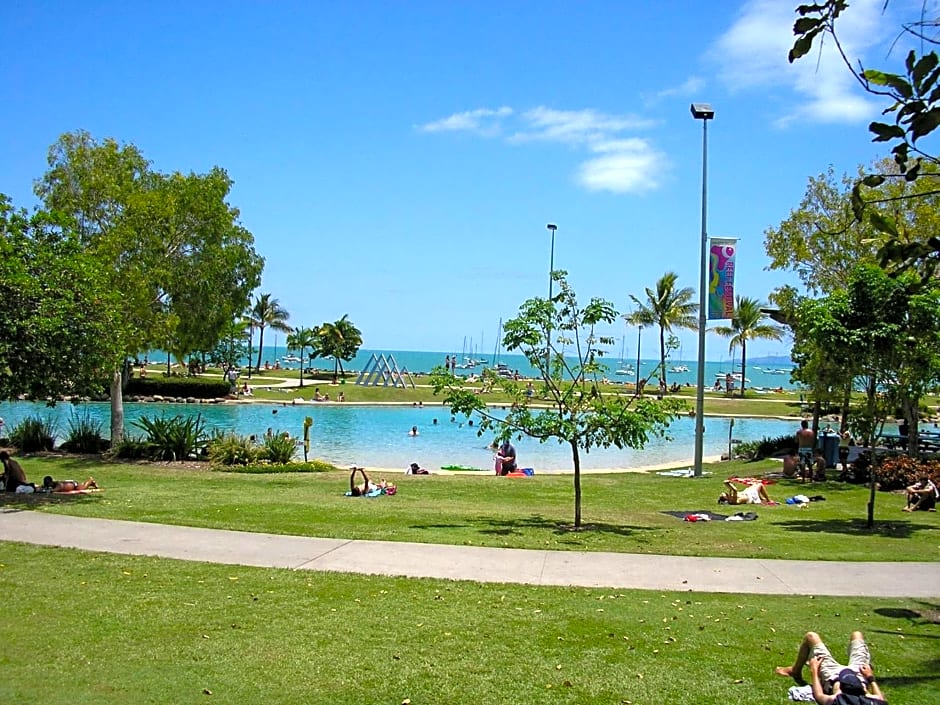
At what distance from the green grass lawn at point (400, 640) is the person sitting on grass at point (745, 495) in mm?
8808

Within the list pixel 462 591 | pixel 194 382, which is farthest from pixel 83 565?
pixel 194 382

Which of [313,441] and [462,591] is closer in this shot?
[462,591]

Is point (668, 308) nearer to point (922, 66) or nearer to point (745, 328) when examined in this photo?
point (745, 328)

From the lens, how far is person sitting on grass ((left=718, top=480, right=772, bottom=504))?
57.9 ft

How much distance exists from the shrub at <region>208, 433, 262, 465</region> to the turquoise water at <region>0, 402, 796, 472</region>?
618 centimetres

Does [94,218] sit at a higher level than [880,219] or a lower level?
higher

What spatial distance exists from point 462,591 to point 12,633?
13.5 ft

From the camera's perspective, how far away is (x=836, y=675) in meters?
5.82

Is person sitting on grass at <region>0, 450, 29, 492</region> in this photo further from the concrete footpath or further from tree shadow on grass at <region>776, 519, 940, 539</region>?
tree shadow on grass at <region>776, 519, 940, 539</region>

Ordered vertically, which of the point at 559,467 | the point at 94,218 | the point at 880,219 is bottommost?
the point at 559,467

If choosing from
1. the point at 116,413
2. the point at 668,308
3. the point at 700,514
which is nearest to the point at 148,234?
the point at 116,413

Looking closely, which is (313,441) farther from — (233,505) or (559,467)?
(233,505)

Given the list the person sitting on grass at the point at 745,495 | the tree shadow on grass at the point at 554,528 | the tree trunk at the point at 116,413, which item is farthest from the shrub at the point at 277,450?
the person sitting on grass at the point at 745,495

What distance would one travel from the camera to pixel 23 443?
2430cm
